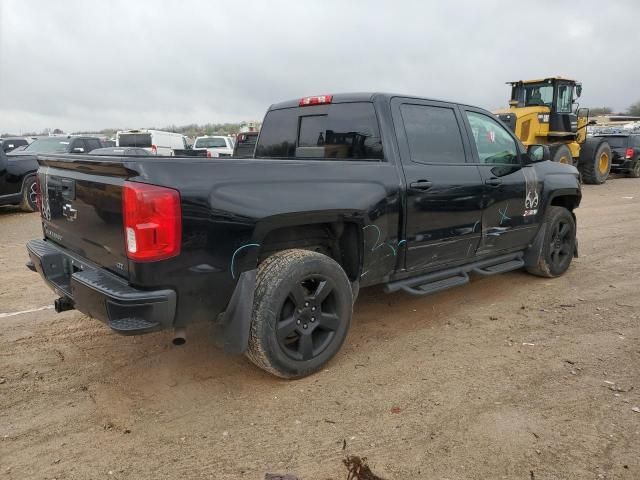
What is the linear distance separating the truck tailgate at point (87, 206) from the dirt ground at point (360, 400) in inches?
35.0

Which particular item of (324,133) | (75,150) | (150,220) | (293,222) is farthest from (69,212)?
(75,150)

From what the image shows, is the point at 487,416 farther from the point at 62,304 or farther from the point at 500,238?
the point at 62,304

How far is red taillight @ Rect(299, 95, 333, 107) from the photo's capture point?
4.17 metres

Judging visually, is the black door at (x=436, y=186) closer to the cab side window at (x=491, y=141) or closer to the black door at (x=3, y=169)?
the cab side window at (x=491, y=141)

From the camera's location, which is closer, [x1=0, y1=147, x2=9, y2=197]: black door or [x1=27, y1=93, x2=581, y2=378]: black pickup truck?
[x1=27, y1=93, x2=581, y2=378]: black pickup truck

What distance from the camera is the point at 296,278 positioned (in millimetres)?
3131

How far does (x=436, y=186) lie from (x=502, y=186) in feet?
3.18

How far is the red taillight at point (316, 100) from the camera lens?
4.17 meters

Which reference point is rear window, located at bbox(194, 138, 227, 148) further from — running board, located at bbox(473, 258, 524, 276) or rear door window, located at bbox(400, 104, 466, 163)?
rear door window, located at bbox(400, 104, 466, 163)

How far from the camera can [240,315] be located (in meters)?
2.96

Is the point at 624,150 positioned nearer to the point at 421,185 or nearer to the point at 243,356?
the point at 421,185

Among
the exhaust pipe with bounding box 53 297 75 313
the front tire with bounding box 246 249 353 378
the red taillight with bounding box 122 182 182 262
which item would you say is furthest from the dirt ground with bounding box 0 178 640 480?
the red taillight with bounding box 122 182 182 262

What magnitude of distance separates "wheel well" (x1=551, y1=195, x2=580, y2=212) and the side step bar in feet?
3.52

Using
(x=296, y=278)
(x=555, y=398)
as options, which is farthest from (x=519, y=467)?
(x=296, y=278)
